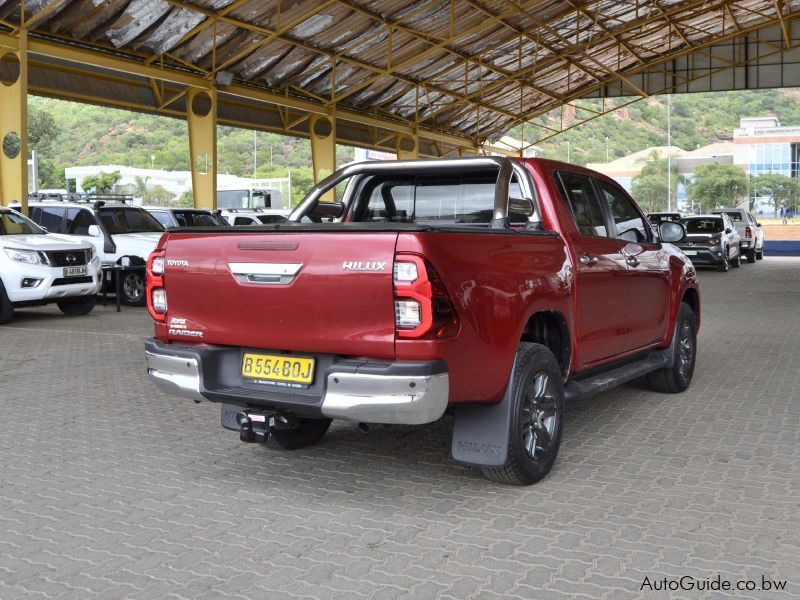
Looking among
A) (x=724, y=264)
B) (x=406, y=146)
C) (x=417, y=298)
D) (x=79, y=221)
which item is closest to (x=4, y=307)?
(x=79, y=221)

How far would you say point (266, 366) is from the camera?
4289 millimetres

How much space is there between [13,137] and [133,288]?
465cm

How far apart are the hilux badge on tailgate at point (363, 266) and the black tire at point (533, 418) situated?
3.40ft

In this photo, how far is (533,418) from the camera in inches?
182

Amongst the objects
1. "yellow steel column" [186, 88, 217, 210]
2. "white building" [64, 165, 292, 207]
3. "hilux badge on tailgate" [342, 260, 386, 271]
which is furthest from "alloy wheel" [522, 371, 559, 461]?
"white building" [64, 165, 292, 207]

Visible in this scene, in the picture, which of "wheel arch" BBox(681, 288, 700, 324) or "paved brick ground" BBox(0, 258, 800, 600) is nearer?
"paved brick ground" BBox(0, 258, 800, 600)

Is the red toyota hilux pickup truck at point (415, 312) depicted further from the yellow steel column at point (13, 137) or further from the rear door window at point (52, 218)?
the yellow steel column at point (13, 137)

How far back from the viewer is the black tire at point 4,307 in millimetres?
12391

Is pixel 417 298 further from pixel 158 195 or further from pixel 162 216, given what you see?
pixel 158 195

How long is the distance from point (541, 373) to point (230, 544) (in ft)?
6.17

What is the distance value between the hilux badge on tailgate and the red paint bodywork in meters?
0.02

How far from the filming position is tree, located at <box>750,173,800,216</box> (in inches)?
3312

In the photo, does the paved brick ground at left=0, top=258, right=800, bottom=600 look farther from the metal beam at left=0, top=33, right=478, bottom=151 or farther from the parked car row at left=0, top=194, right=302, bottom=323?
the metal beam at left=0, top=33, right=478, bottom=151

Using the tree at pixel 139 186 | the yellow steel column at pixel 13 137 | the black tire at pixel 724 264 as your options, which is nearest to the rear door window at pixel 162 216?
the yellow steel column at pixel 13 137
